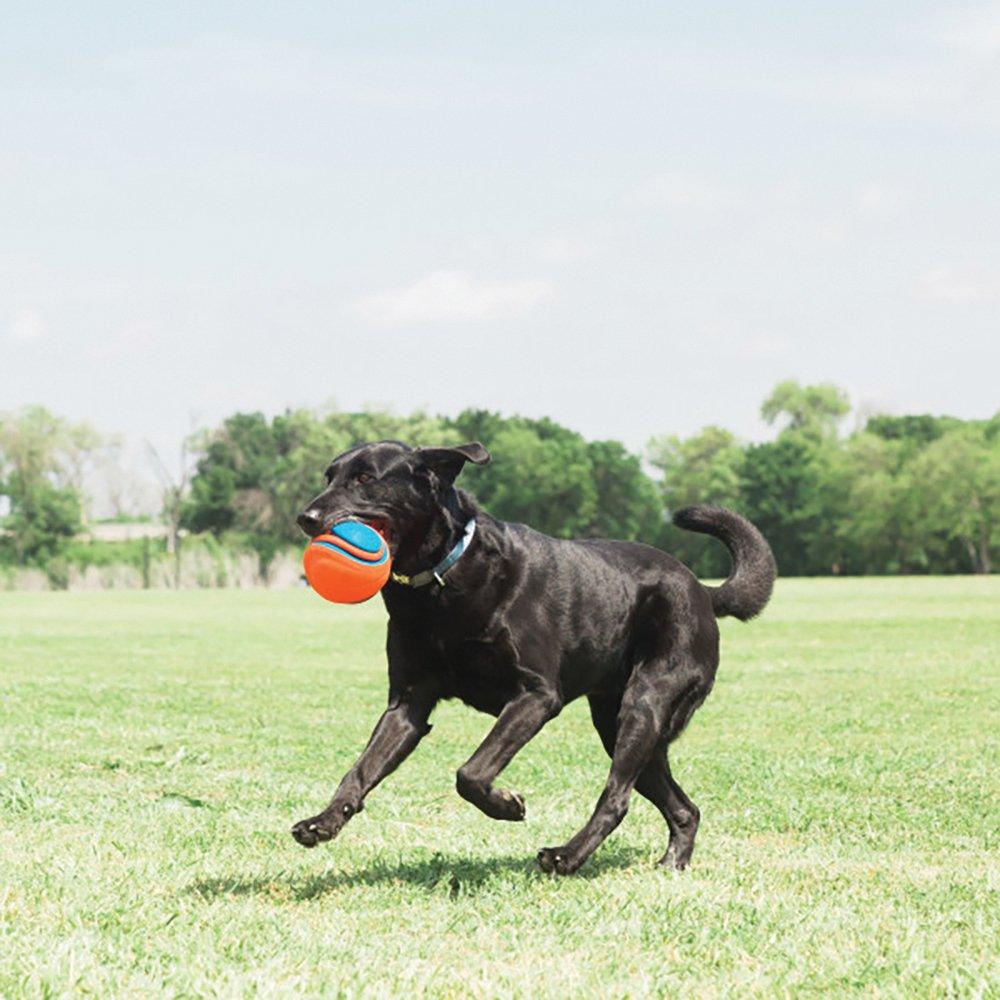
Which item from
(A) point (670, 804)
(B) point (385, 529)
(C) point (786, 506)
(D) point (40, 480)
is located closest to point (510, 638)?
(B) point (385, 529)

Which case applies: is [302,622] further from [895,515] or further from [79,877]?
[895,515]

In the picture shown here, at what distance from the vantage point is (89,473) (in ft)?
274

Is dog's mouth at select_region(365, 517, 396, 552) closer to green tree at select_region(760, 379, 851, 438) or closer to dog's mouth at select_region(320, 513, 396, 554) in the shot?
dog's mouth at select_region(320, 513, 396, 554)

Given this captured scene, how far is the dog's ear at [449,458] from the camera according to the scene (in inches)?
217

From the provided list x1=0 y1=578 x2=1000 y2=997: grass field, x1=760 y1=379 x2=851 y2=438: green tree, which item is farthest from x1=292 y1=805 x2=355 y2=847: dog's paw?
x1=760 y1=379 x2=851 y2=438: green tree

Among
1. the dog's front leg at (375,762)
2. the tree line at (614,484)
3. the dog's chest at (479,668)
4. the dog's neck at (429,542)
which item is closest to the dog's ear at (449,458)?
the dog's neck at (429,542)

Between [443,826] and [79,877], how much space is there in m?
2.63

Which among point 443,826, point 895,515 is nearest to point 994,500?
point 895,515

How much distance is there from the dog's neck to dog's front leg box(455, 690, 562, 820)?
67 centimetres

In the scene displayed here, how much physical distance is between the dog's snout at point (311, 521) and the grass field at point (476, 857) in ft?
4.57

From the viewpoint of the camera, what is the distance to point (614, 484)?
10525 cm

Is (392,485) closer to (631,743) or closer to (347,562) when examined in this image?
(347,562)

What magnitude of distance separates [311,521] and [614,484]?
330 feet

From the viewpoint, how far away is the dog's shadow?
212 inches
